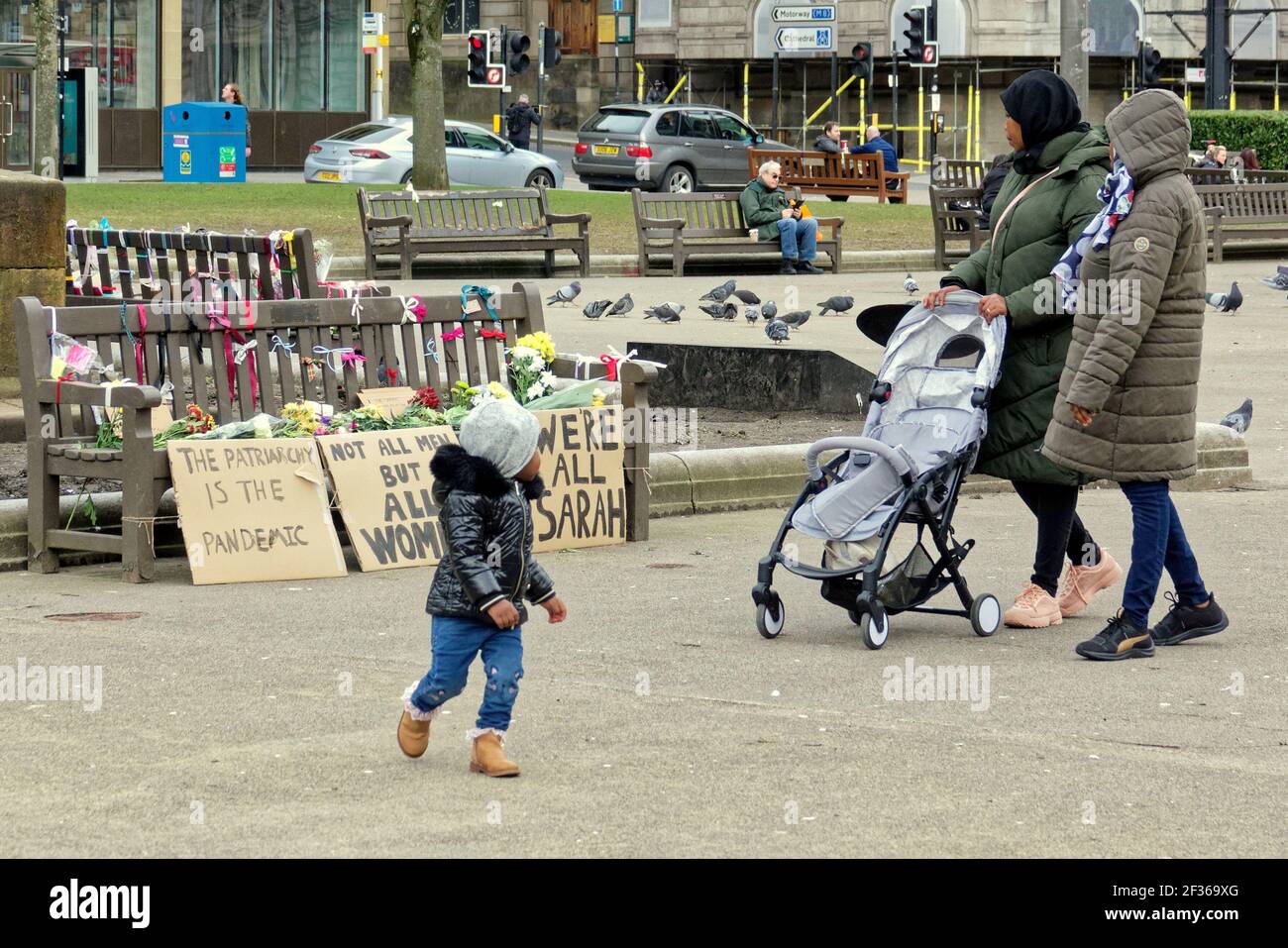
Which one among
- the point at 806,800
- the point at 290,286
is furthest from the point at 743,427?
the point at 806,800

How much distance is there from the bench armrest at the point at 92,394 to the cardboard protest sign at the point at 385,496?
805 mm

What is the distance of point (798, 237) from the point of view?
2402 centimetres

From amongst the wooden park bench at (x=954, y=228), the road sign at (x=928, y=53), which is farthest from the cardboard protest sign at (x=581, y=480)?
the road sign at (x=928, y=53)

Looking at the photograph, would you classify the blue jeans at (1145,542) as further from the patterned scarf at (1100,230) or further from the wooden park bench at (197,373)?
the wooden park bench at (197,373)

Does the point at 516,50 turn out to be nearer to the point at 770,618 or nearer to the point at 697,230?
the point at 697,230

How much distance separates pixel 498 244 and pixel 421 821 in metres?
19.0

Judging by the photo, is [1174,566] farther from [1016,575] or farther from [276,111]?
[276,111]

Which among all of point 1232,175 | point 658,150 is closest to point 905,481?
point 1232,175

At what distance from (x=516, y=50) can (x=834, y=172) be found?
11.8m

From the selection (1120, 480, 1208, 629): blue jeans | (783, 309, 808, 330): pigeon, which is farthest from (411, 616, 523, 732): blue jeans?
(783, 309, 808, 330): pigeon

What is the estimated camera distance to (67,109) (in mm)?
36438

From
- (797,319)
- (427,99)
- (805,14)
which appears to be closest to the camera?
(797,319)

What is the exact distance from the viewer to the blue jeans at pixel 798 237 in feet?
78.5

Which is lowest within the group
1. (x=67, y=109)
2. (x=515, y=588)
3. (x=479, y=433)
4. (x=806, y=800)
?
(x=806, y=800)
